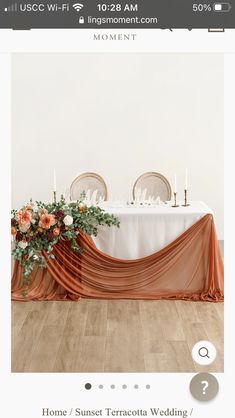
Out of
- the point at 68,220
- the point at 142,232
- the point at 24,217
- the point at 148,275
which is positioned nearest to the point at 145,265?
the point at 148,275

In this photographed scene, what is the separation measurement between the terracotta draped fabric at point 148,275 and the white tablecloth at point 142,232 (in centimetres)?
6

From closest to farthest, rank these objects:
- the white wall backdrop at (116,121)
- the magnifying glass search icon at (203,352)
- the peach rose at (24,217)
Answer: the magnifying glass search icon at (203,352), the peach rose at (24,217), the white wall backdrop at (116,121)

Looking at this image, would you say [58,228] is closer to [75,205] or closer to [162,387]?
[75,205]

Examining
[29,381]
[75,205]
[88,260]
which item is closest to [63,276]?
[88,260]

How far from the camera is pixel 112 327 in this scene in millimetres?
2797

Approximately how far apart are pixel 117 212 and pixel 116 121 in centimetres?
228

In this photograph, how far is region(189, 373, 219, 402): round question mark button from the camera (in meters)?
1.14

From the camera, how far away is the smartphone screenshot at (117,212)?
1.12m

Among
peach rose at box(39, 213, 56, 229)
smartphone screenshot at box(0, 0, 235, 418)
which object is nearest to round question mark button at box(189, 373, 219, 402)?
smartphone screenshot at box(0, 0, 235, 418)
